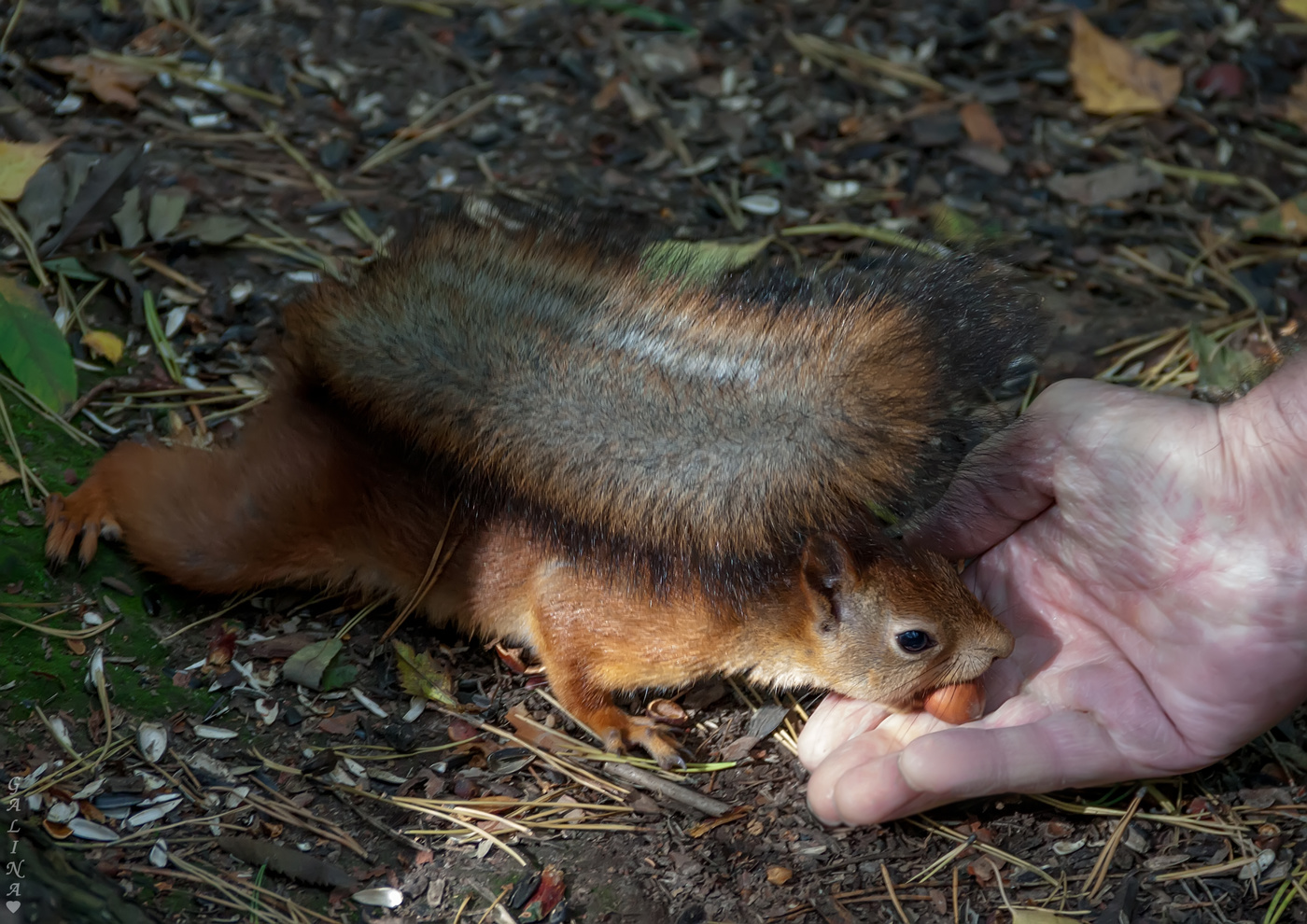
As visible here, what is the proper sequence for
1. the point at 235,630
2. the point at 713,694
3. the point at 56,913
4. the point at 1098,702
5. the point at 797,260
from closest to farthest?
the point at 56,913 < the point at 1098,702 < the point at 235,630 < the point at 713,694 < the point at 797,260

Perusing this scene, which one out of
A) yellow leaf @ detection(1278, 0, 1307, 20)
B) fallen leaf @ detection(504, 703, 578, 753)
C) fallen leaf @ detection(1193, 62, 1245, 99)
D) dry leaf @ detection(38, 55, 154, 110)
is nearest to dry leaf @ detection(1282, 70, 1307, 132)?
fallen leaf @ detection(1193, 62, 1245, 99)

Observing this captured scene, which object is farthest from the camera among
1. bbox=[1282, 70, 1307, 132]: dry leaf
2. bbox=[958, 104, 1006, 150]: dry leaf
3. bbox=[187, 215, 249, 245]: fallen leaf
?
bbox=[1282, 70, 1307, 132]: dry leaf

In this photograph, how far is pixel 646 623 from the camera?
3.27 m

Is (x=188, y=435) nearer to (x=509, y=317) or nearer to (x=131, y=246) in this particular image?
(x=131, y=246)

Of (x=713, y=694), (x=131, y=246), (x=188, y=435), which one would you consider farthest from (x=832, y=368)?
(x=131, y=246)

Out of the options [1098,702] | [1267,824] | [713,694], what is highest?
[1098,702]

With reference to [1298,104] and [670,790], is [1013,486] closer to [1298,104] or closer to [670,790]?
[670,790]

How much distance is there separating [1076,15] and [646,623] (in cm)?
362

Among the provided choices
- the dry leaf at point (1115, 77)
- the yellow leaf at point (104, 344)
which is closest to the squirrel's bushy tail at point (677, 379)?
the yellow leaf at point (104, 344)

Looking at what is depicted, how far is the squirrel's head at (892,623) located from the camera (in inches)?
118

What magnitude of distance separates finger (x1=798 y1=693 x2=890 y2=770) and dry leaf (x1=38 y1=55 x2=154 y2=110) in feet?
10.5

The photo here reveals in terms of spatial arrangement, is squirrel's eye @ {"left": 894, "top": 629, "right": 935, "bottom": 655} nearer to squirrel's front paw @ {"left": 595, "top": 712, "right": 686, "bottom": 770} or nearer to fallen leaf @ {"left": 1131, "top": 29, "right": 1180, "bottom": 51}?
squirrel's front paw @ {"left": 595, "top": 712, "right": 686, "bottom": 770}

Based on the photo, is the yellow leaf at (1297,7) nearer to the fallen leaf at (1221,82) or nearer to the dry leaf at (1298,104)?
the dry leaf at (1298,104)

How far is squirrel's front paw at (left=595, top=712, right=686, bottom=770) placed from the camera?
125 inches
